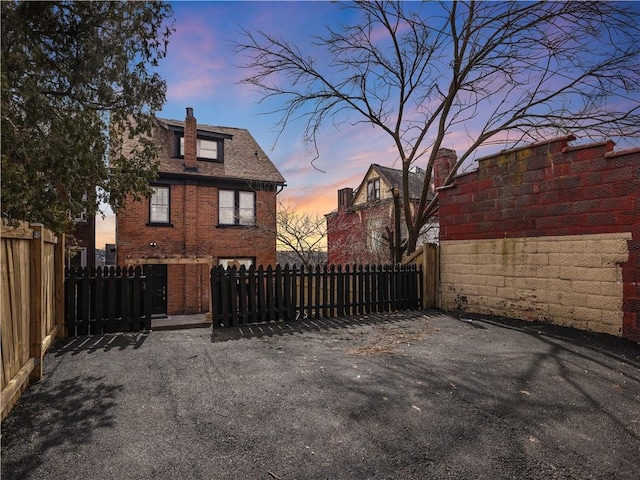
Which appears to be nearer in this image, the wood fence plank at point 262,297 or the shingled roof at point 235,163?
the wood fence plank at point 262,297

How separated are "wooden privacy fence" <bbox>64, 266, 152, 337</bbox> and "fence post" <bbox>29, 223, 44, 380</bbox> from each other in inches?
101

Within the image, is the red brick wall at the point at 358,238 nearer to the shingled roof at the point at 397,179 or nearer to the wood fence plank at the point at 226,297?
the shingled roof at the point at 397,179

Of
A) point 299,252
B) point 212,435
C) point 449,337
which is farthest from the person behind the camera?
point 299,252

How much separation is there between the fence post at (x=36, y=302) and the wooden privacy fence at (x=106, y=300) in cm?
256

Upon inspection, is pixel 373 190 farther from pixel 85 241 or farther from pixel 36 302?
pixel 36 302

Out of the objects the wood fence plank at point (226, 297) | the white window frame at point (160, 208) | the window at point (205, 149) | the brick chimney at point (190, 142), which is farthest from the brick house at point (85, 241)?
the wood fence plank at point (226, 297)

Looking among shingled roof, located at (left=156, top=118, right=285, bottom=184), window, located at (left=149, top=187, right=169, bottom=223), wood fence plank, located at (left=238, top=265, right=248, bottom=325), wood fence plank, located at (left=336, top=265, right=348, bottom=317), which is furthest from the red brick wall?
wood fence plank, located at (left=238, top=265, right=248, bottom=325)

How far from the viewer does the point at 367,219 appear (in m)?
24.6

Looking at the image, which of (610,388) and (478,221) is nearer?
(610,388)

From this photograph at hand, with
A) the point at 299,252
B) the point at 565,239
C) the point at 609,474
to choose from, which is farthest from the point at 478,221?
the point at 299,252

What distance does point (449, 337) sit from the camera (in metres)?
6.47

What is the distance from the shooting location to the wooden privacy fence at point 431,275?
962 cm

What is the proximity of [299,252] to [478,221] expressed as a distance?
11.2 m

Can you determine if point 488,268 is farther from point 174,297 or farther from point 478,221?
point 174,297
